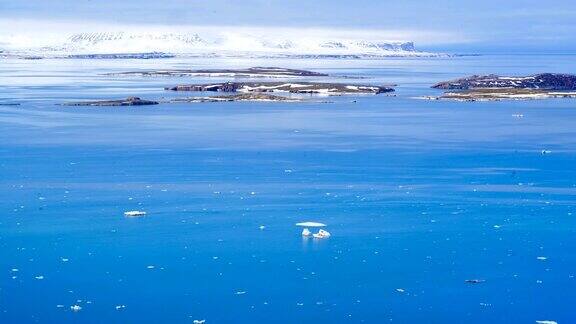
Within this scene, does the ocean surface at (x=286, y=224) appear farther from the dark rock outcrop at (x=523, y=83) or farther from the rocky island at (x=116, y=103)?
the dark rock outcrop at (x=523, y=83)

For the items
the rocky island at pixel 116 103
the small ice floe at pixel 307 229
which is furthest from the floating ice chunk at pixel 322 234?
the rocky island at pixel 116 103

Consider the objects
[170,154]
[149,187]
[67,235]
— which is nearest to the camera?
[67,235]

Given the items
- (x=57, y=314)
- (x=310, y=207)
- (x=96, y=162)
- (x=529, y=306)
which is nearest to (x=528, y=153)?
(x=310, y=207)

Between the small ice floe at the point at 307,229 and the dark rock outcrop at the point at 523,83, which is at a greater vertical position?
the small ice floe at the point at 307,229

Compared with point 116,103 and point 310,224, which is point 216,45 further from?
point 310,224

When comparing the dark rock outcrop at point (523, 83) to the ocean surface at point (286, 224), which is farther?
the dark rock outcrop at point (523, 83)

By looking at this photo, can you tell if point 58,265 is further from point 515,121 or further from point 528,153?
point 515,121

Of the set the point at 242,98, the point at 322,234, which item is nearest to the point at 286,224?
the point at 322,234
